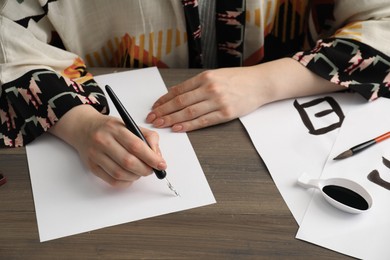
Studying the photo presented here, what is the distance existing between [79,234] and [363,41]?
53 centimetres

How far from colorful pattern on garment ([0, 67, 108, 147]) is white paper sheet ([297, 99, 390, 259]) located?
1.15 feet

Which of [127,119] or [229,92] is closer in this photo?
[127,119]

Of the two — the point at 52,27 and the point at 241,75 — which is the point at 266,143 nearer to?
the point at 241,75

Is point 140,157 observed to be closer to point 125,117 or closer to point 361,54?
point 125,117

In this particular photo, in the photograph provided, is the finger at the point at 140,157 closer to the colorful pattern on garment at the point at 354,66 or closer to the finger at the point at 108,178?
the finger at the point at 108,178

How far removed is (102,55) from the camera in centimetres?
81

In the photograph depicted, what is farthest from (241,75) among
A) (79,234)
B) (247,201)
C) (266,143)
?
(79,234)

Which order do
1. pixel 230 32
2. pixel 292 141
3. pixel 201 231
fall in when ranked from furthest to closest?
pixel 230 32 < pixel 292 141 < pixel 201 231

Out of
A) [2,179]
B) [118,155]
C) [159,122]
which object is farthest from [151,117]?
[2,179]

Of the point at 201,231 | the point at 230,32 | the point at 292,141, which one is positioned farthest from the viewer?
the point at 230,32

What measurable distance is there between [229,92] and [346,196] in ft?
0.78

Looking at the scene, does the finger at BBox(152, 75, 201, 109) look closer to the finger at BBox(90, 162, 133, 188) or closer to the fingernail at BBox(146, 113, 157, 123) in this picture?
the fingernail at BBox(146, 113, 157, 123)

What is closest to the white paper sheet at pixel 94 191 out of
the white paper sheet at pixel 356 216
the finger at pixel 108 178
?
the finger at pixel 108 178

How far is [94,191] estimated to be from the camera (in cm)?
53
